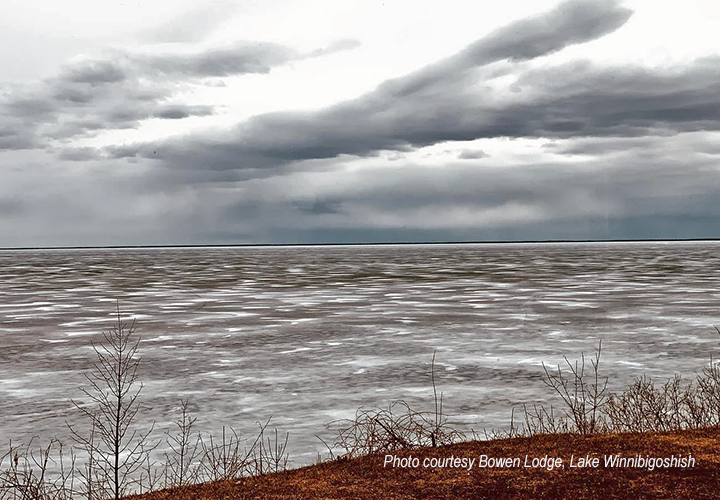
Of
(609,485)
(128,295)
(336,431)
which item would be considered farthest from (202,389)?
(128,295)

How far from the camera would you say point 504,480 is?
7.41 meters

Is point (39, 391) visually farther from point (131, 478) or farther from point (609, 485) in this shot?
point (609, 485)

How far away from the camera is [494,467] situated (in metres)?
7.84

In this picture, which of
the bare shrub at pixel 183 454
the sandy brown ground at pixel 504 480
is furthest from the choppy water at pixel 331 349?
the sandy brown ground at pixel 504 480

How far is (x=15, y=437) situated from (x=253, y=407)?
157 inches

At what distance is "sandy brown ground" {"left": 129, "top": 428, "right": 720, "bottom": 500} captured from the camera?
23.1 feet

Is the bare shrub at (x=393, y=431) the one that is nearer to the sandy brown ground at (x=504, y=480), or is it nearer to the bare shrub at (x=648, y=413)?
the sandy brown ground at (x=504, y=480)

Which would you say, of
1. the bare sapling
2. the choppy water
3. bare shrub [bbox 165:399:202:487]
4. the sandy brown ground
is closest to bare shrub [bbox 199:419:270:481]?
bare shrub [bbox 165:399:202:487]

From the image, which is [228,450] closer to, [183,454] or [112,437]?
[183,454]

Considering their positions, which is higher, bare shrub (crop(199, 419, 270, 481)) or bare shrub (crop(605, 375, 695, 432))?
bare shrub (crop(605, 375, 695, 432))

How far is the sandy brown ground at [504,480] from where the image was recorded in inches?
A: 278

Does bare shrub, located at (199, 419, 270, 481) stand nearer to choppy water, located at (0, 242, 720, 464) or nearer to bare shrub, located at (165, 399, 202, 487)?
bare shrub, located at (165, 399, 202, 487)

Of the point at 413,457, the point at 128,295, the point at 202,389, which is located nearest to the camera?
the point at 413,457

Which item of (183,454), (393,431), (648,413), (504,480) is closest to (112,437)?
(183,454)
